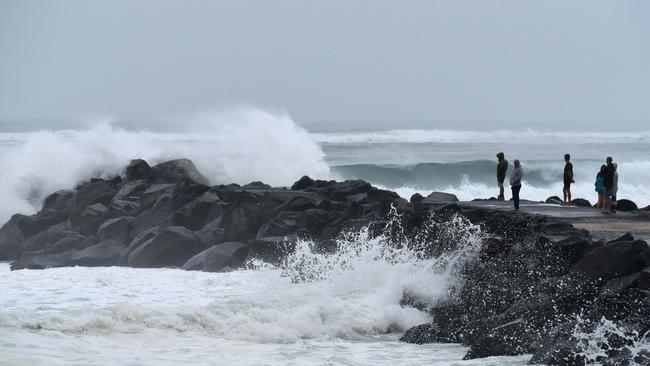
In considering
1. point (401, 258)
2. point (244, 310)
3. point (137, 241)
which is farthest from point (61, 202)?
point (244, 310)

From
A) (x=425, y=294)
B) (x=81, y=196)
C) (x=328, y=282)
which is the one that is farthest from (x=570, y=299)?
(x=81, y=196)

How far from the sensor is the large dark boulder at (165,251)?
49.3 feet

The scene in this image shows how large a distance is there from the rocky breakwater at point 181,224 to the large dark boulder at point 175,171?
1542mm

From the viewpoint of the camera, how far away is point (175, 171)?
21.4 m

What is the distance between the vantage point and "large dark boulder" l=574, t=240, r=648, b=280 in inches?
399

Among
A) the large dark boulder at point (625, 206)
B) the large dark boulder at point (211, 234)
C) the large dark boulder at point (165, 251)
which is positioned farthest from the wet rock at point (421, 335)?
the large dark boulder at point (625, 206)

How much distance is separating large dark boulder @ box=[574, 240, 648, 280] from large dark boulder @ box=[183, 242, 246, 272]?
18.7 ft

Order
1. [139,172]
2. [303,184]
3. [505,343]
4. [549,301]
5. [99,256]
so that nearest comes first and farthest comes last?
[505,343], [549,301], [99,256], [303,184], [139,172]

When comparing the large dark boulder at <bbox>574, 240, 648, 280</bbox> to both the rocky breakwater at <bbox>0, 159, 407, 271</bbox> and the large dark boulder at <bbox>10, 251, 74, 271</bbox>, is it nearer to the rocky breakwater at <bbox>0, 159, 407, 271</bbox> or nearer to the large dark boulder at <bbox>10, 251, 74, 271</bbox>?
the rocky breakwater at <bbox>0, 159, 407, 271</bbox>

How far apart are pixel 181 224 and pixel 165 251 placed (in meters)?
1.63

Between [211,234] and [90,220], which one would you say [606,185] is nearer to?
[211,234]

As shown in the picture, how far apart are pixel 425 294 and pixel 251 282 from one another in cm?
259

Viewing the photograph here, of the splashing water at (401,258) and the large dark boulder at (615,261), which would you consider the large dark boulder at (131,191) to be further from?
the large dark boulder at (615,261)

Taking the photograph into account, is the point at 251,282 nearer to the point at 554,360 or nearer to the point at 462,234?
the point at 462,234
